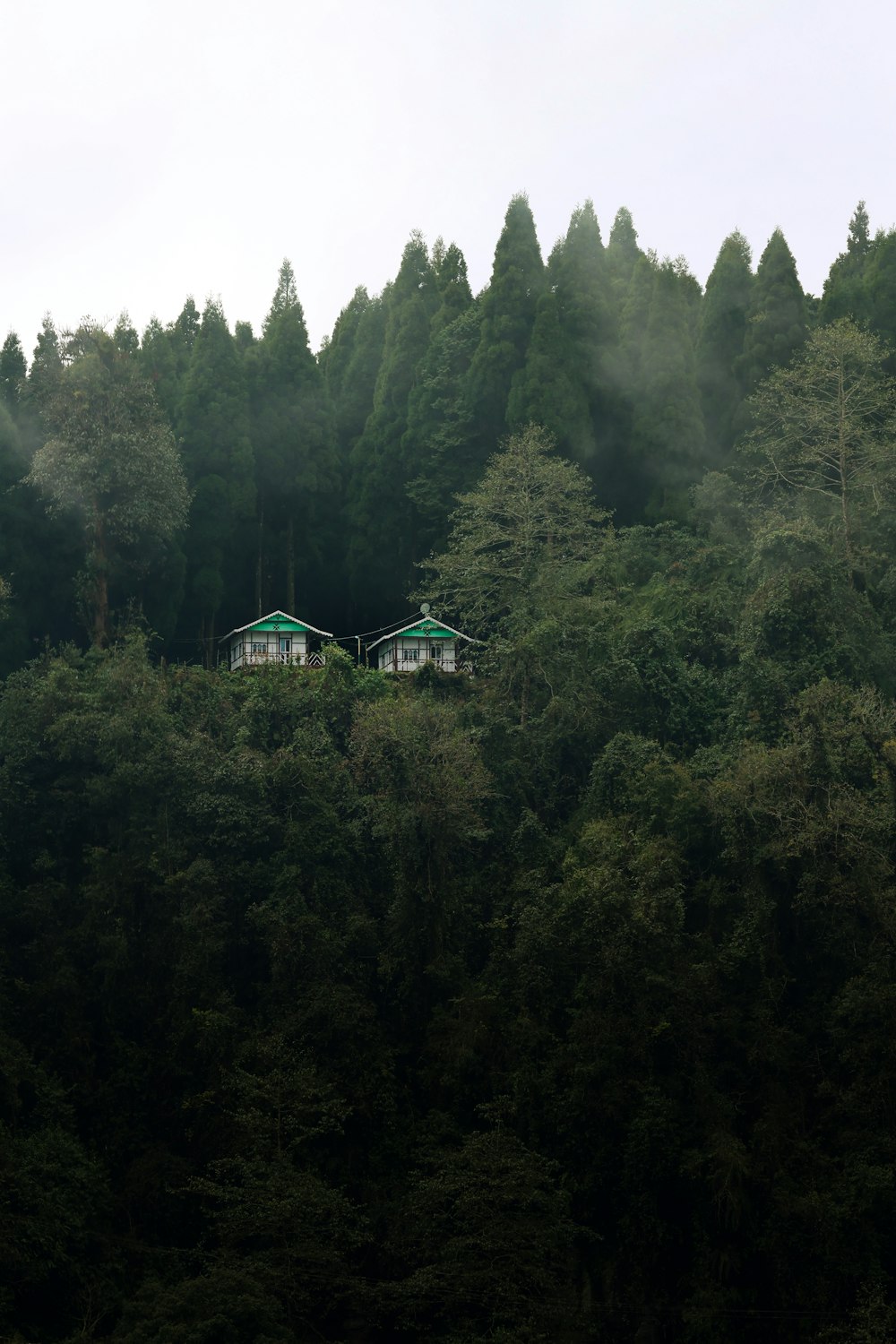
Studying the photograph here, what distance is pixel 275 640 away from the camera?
35.0 metres

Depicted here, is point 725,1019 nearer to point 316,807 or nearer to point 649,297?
point 316,807

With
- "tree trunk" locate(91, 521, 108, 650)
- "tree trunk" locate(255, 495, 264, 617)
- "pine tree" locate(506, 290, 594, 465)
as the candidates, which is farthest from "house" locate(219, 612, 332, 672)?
"pine tree" locate(506, 290, 594, 465)

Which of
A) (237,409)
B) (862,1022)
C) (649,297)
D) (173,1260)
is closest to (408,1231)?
(173,1260)

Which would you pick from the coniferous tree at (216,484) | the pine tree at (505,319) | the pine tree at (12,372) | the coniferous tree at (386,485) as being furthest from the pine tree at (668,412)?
the pine tree at (12,372)

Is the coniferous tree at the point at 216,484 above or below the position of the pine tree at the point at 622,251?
below

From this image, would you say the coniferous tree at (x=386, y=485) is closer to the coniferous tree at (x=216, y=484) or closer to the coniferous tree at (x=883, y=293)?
the coniferous tree at (x=216, y=484)

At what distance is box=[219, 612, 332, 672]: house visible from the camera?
34.7 meters

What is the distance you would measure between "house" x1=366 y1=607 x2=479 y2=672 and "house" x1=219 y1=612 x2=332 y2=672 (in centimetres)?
137

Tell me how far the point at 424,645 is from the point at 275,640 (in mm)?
3014

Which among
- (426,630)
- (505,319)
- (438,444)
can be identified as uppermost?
(505,319)

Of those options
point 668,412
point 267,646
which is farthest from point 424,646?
point 668,412

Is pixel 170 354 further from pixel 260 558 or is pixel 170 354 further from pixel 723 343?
pixel 723 343

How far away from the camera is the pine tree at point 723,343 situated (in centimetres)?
3788

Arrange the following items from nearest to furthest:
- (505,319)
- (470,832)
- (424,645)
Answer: (470,832) → (424,645) → (505,319)
